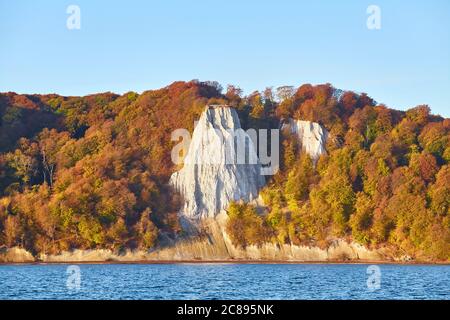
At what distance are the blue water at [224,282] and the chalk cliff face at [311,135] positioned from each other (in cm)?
2690

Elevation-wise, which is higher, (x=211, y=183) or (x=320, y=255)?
(x=211, y=183)

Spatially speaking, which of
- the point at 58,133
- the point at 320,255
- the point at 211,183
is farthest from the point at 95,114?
the point at 320,255

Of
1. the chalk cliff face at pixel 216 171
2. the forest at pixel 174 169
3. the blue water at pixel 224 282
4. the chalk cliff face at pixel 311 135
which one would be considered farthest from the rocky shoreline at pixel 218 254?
the chalk cliff face at pixel 311 135

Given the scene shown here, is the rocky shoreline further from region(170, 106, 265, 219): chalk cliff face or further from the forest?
region(170, 106, 265, 219): chalk cliff face

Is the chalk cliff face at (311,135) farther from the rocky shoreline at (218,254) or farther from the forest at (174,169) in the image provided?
the rocky shoreline at (218,254)

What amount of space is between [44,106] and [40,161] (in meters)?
13.6

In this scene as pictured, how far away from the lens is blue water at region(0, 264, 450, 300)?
5378 centimetres

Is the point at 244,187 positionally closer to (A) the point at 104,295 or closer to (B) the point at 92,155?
(B) the point at 92,155

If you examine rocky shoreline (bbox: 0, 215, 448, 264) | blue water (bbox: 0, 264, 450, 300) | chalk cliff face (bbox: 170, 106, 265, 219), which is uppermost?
chalk cliff face (bbox: 170, 106, 265, 219)

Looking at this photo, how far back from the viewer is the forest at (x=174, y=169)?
93.1 meters

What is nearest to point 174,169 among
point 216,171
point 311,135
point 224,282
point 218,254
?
point 216,171

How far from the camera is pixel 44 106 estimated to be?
4673 inches

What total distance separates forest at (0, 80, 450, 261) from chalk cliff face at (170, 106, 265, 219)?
5.03 feet

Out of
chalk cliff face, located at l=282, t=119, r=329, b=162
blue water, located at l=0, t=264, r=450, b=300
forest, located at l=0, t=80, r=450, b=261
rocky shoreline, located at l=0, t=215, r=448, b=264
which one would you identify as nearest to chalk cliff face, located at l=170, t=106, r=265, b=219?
forest, located at l=0, t=80, r=450, b=261
